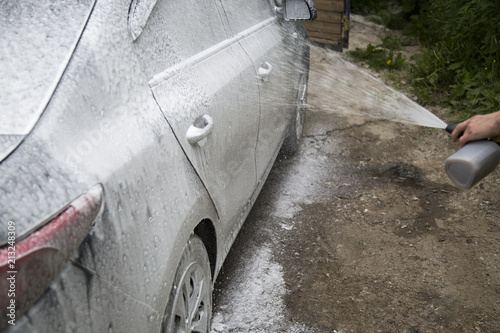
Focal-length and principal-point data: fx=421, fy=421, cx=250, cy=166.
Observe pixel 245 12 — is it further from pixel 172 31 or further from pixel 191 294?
pixel 191 294

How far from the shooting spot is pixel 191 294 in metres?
1.87

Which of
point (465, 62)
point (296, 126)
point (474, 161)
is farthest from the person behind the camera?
point (465, 62)

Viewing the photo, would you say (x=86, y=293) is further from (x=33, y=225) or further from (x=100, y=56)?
(x=100, y=56)

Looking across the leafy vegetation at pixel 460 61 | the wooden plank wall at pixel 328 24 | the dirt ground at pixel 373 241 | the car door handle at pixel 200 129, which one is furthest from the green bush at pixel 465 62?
the car door handle at pixel 200 129

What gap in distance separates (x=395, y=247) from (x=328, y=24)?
15.8ft

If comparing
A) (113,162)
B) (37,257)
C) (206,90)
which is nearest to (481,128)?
(206,90)

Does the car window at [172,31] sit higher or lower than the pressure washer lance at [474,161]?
higher

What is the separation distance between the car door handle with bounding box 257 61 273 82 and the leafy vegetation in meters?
3.27

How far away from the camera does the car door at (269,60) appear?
8.68 ft

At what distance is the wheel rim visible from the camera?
170 cm

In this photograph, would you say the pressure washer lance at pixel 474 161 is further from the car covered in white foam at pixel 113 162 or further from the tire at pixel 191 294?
the tire at pixel 191 294

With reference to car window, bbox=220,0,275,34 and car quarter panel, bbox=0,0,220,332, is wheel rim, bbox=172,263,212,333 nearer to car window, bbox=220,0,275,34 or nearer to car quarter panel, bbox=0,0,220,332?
car quarter panel, bbox=0,0,220,332

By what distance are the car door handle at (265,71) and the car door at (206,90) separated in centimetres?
13

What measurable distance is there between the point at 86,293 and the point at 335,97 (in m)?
5.82
